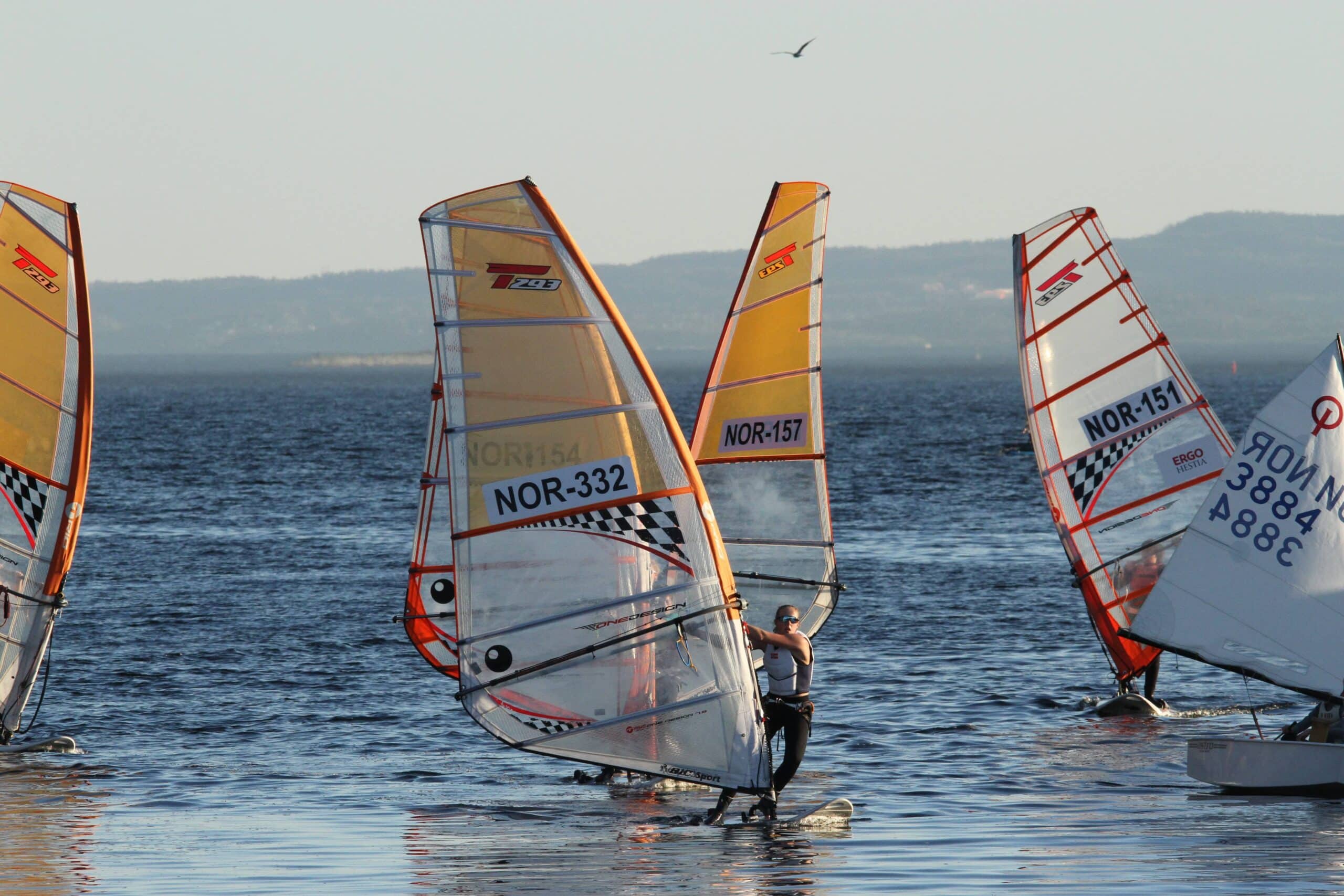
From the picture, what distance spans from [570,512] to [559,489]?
0.22m

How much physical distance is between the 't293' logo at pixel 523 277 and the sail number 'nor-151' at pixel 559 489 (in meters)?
1.53

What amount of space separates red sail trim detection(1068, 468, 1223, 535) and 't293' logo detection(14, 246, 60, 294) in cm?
1277

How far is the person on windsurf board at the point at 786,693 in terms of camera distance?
1525 centimetres

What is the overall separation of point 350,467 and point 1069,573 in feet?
136

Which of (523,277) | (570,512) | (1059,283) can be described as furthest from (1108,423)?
(523,277)

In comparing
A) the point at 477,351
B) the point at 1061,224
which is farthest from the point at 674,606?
the point at 1061,224

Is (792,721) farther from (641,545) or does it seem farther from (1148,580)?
(1148,580)

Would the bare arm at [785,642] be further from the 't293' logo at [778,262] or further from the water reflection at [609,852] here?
the 't293' logo at [778,262]

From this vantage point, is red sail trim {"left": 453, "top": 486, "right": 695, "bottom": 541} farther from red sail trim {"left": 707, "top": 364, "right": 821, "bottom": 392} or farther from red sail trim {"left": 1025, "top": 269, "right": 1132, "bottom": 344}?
red sail trim {"left": 1025, "top": 269, "right": 1132, "bottom": 344}

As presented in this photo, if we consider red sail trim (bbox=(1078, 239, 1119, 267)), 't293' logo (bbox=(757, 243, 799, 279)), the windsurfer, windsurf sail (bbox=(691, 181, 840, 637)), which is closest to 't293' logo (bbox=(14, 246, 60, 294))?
windsurf sail (bbox=(691, 181, 840, 637))

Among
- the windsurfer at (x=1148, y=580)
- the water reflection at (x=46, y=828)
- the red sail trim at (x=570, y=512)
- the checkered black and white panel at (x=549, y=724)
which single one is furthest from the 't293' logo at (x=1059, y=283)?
the water reflection at (x=46, y=828)

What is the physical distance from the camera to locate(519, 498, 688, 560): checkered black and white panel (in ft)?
49.3

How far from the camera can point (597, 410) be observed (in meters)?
14.9

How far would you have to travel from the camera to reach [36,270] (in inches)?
732
